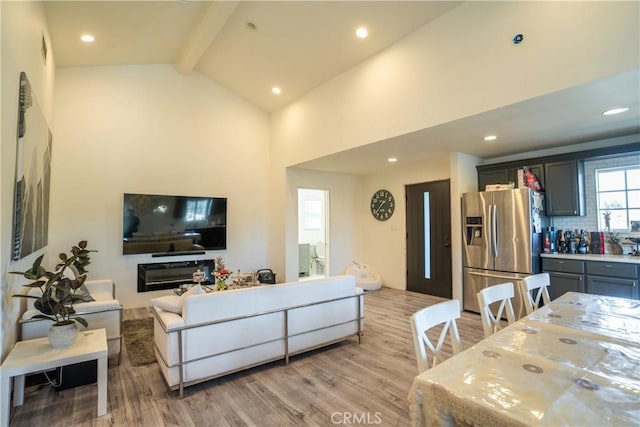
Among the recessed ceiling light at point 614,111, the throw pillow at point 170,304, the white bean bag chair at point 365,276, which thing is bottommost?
the white bean bag chair at point 365,276

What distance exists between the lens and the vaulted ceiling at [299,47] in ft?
10.8

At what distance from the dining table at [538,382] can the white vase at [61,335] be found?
2.52 meters

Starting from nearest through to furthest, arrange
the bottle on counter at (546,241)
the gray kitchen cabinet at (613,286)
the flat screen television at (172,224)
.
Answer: the gray kitchen cabinet at (613,286), the bottle on counter at (546,241), the flat screen television at (172,224)

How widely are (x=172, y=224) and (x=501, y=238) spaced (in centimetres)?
533

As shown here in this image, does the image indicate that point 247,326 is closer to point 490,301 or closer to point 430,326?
point 430,326

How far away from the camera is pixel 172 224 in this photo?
550 centimetres

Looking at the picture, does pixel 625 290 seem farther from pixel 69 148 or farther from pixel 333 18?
pixel 69 148

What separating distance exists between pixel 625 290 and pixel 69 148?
7718 millimetres

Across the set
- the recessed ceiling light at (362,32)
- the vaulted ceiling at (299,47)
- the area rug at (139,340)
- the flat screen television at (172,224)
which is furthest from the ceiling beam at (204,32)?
the area rug at (139,340)

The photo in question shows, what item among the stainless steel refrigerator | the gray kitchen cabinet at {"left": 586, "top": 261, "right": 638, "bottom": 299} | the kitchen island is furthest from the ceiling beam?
the gray kitchen cabinet at {"left": 586, "top": 261, "right": 638, "bottom": 299}

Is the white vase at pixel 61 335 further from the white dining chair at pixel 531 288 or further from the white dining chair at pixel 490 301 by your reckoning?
the white dining chair at pixel 531 288

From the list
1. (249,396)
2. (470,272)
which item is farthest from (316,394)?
(470,272)

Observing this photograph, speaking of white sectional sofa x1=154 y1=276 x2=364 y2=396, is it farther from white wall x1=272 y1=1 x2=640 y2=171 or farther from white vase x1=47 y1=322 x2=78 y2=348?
white wall x1=272 y1=1 x2=640 y2=171

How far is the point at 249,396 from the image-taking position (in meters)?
2.53
